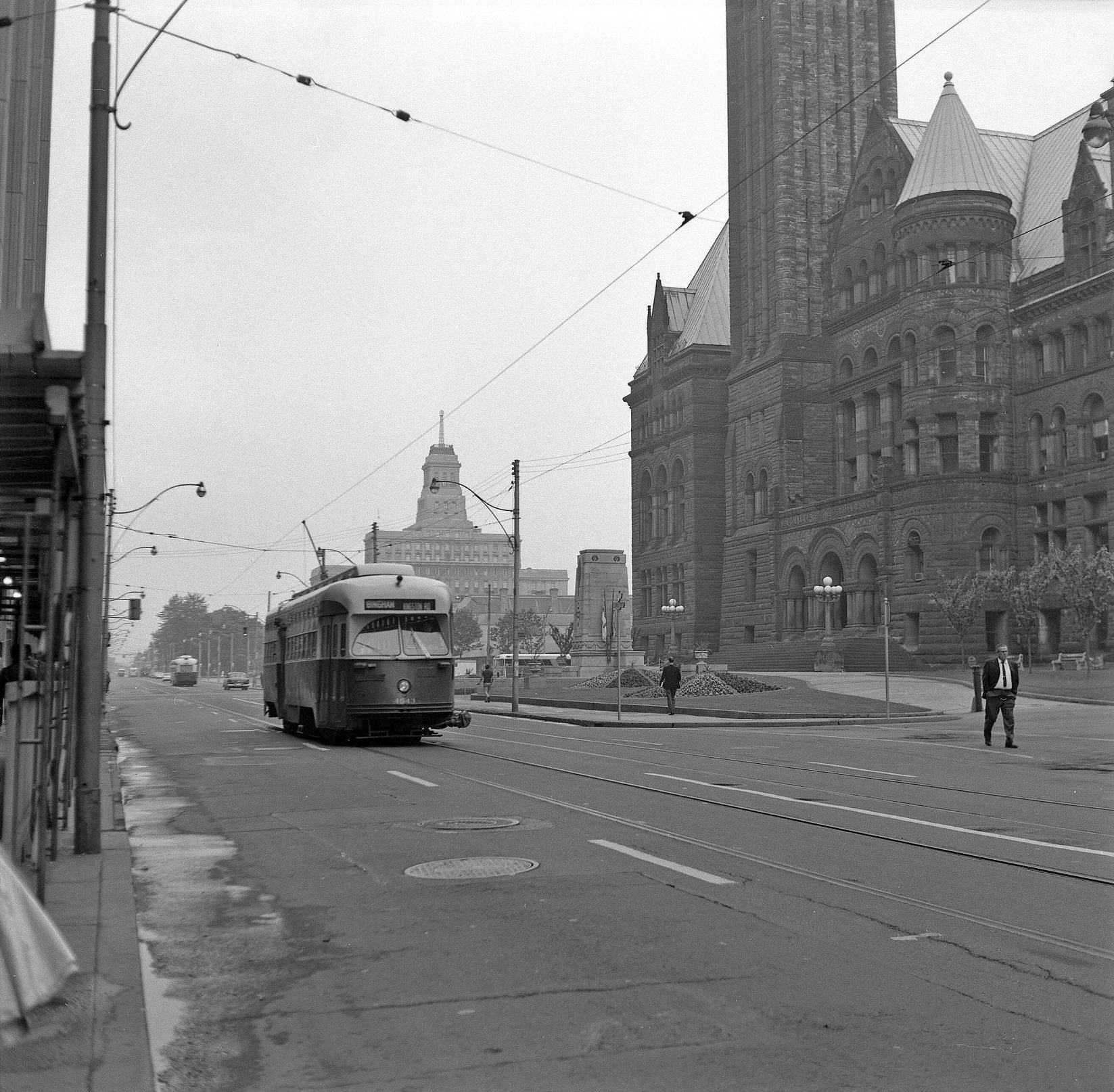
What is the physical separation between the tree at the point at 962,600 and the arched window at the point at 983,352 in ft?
34.9

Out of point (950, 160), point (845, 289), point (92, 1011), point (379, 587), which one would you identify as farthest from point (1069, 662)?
point (92, 1011)

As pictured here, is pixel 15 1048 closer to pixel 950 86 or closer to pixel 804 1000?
pixel 804 1000

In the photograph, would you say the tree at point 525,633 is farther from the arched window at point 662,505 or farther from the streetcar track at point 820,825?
the streetcar track at point 820,825

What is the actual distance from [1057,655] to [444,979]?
186 ft

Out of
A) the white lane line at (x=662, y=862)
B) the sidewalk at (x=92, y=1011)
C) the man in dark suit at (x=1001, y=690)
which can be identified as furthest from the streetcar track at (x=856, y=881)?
the man in dark suit at (x=1001, y=690)

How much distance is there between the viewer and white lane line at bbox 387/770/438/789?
15741mm

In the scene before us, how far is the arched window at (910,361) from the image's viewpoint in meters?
66.0

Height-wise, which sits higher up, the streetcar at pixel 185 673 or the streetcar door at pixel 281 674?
the streetcar door at pixel 281 674

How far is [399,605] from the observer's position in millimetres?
24109

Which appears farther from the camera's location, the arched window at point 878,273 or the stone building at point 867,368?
the arched window at point 878,273

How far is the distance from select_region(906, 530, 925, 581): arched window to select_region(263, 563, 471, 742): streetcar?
4348 cm

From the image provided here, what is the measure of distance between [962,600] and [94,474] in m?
52.2

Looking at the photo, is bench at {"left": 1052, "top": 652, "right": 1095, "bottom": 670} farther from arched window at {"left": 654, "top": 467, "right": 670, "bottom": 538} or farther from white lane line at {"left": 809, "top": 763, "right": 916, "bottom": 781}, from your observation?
arched window at {"left": 654, "top": 467, "right": 670, "bottom": 538}

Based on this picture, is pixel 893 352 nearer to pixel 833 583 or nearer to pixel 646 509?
pixel 833 583
